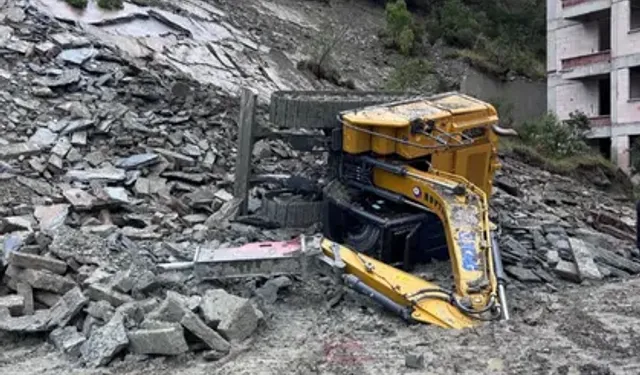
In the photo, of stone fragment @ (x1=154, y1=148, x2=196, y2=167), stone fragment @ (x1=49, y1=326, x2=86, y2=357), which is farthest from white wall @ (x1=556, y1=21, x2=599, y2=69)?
stone fragment @ (x1=49, y1=326, x2=86, y2=357)

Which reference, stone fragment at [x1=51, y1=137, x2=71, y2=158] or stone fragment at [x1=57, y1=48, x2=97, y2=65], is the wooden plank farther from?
stone fragment at [x1=57, y1=48, x2=97, y2=65]

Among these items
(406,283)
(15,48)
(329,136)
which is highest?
(15,48)

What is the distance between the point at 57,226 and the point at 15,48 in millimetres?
5318

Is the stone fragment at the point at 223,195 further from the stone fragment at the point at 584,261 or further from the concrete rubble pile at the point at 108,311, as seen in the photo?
the stone fragment at the point at 584,261

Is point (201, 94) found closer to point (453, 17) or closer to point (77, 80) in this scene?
point (77, 80)

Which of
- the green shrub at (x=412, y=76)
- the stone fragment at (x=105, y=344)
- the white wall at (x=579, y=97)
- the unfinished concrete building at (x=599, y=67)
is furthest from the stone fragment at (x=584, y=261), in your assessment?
the white wall at (x=579, y=97)

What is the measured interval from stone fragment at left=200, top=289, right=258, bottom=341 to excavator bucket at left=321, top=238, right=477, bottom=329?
85cm

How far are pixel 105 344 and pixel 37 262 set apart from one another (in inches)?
62.7

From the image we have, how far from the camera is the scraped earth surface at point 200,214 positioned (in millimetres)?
4574

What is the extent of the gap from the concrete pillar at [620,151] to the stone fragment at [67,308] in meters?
15.4

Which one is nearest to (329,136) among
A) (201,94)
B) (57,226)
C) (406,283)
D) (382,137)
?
(382,137)

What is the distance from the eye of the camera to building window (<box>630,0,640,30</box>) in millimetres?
18953

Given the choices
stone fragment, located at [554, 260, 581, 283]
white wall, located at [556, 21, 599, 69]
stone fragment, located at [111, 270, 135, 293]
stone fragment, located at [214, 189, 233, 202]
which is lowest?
stone fragment, located at [554, 260, 581, 283]

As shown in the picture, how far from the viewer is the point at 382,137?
20.3 feet
